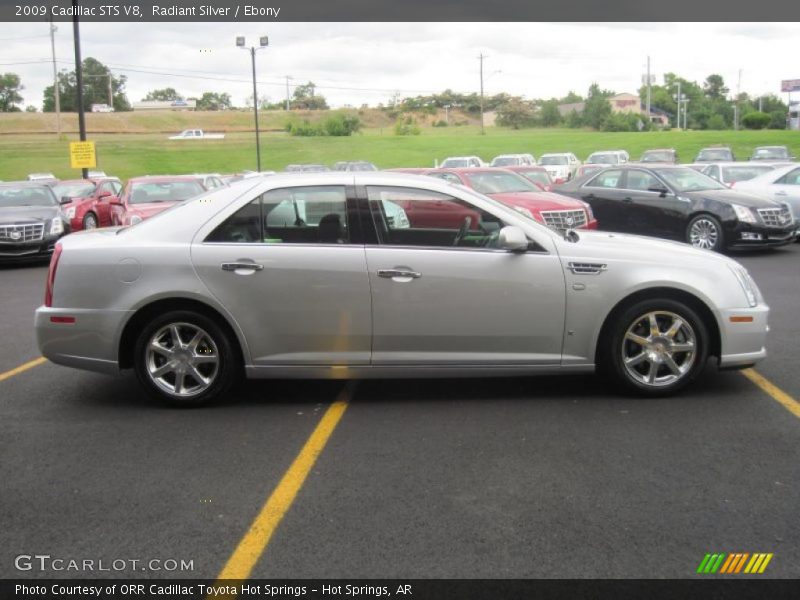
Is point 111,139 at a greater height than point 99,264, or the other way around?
point 111,139

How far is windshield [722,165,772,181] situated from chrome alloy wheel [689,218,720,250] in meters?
6.04

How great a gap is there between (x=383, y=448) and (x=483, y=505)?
38.6 inches

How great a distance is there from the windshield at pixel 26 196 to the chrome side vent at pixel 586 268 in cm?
1363

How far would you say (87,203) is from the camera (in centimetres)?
1984

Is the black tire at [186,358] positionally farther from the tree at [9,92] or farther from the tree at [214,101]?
the tree at [214,101]

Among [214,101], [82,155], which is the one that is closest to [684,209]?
[82,155]

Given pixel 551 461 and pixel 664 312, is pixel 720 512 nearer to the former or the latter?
pixel 551 461

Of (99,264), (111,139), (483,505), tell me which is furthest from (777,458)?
(111,139)

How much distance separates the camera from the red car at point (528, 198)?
12.8 m

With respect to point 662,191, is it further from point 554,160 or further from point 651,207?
point 554,160

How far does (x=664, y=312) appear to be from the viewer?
18.3 feet

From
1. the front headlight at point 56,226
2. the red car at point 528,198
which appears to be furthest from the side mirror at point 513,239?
the front headlight at point 56,226

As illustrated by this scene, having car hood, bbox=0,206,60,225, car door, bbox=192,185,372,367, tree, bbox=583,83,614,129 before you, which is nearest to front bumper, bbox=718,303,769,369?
car door, bbox=192,185,372,367

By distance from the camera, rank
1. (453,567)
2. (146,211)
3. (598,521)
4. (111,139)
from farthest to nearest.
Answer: (111,139)
(146,211)
(598,521)
(453,567)
